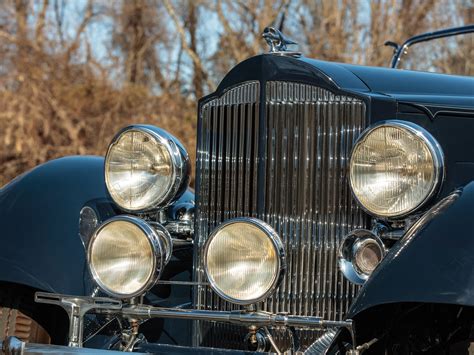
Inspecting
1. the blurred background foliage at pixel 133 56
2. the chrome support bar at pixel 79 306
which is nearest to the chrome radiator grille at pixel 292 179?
the chrome support bar at pixel 79 306

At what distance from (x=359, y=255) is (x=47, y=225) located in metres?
1.35

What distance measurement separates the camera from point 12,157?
38.1 feet

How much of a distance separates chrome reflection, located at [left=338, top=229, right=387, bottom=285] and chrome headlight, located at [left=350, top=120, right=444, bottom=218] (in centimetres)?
12

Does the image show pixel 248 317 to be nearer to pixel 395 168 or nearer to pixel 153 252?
pixel 153 252

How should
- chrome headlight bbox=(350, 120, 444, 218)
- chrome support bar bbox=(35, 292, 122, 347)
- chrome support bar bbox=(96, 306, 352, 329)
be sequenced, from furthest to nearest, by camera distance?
chrome support bar bbox=(35, 292, 122, 347)
chrome headlight bbox=(350, 120, 444, 218)
chrome support bar bbox=(96, 306, 352, 329)

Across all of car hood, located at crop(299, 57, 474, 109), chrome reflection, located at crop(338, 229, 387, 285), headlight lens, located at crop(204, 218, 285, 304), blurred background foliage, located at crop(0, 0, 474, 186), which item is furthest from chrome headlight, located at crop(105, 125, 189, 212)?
blurred background foliage, located at crop(0, 0, 474, 186)

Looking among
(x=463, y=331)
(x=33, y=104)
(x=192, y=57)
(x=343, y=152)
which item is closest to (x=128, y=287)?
(x=343, y=152)

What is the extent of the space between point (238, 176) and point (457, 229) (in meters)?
0.97

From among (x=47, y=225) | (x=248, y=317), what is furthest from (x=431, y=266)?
(x=47, y=225)

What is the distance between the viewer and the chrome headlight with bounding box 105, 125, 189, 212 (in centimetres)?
353

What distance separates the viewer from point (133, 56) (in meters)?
16.6

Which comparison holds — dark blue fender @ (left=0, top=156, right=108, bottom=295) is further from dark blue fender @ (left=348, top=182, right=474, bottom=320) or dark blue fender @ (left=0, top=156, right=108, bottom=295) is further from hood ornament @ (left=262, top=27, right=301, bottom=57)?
dark blue fender @ (left=348, top=182, right=474, bottom=320)

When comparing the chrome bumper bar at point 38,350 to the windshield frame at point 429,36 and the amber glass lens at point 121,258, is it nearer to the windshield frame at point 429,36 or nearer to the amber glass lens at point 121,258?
the amber glass lens at point 121,258

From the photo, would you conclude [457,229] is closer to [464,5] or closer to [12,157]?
[12,157]
